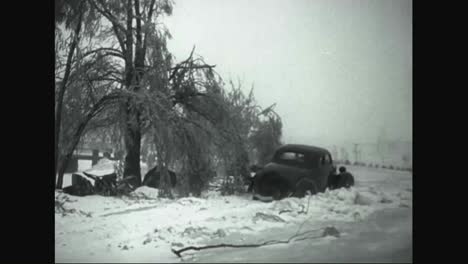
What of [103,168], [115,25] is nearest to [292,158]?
[103,168]

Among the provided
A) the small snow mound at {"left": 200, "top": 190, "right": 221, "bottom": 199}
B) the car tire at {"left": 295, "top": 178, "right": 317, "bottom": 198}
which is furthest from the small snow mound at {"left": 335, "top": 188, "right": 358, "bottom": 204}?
the small snow mound at {"left": 200, "top": 190, "right": 221, "bottom": 199}

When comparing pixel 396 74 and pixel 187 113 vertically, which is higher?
pixel 396 74

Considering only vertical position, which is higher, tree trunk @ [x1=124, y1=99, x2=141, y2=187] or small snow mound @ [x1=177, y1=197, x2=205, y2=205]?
tree trunk @ [x1=124, y1=99, x2=141, y2=187]

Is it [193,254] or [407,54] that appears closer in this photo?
[193,254]

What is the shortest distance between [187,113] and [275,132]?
651mm

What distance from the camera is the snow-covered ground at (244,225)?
2.63 m

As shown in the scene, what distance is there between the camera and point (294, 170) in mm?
2814

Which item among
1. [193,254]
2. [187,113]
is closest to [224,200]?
[193,254]

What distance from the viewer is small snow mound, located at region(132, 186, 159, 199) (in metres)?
3.01

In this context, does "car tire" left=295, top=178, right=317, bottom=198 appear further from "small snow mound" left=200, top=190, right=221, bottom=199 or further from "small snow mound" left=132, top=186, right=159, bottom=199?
"small snow mound" left=132, top=186, right=159, bottom=199

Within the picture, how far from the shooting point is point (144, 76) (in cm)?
302

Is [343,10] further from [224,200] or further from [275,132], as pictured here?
[224,200]

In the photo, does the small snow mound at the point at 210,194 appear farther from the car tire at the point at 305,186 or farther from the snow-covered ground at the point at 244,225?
the car tire at the point at 305,186

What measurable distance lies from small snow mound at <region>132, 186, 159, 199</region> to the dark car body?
0.75 m
